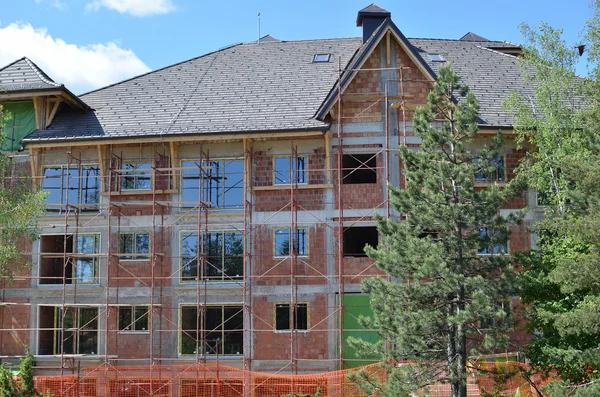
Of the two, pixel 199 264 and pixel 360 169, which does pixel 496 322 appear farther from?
pixel 199 264

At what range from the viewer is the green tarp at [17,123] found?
27.2 meters

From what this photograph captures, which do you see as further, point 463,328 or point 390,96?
point 390,96

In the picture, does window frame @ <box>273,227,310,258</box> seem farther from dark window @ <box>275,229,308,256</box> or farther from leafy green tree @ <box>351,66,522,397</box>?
leafy green tree @ <box>351,66,522,397</box>

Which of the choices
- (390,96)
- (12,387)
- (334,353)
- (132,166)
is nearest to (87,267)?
(132,166)

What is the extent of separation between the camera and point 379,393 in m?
17.9

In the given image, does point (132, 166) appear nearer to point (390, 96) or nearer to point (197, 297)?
point (197, 297)

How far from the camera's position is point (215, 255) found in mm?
25578

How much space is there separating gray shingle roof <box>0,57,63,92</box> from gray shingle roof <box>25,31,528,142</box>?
1.38 metres

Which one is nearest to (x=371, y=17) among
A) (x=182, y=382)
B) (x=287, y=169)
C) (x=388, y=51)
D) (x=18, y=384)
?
(x=388, y=51)

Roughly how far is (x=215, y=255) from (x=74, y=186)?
5793 mm

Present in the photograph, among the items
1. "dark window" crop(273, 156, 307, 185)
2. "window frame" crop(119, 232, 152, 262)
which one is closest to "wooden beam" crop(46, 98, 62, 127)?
"window frame" crop(119, 232, 152, 262)

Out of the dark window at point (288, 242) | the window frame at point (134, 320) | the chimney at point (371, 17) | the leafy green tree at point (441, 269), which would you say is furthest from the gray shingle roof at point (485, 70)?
the window frame at point (134, 320)

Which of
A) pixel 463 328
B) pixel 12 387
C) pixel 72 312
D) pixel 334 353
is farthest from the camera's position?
pixel 72 312

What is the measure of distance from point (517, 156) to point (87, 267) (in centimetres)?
1549
